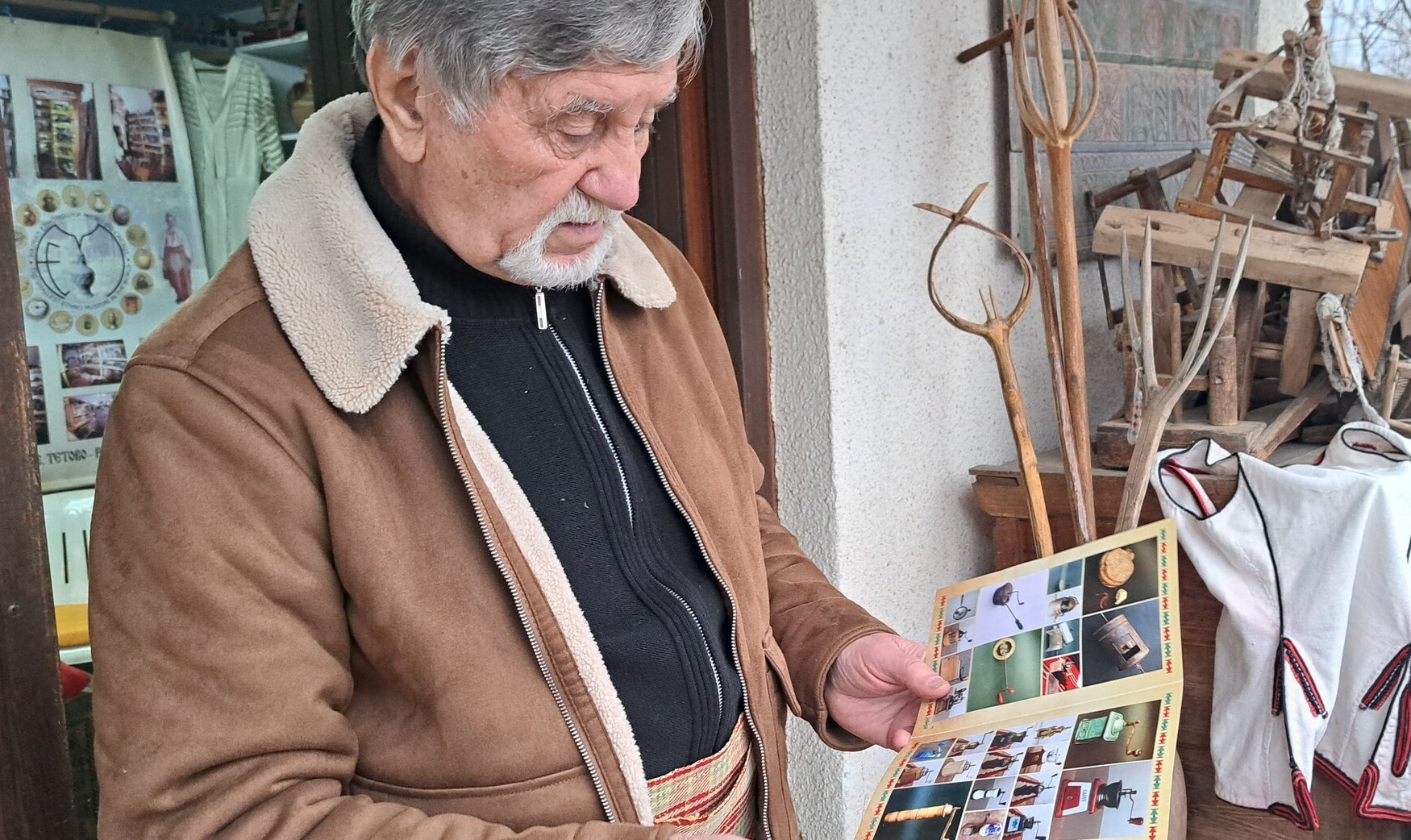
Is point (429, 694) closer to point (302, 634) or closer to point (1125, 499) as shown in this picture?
point (302, 634)

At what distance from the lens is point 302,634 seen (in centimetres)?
94

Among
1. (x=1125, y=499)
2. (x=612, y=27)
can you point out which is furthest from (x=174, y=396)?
(x=1125, y=499)

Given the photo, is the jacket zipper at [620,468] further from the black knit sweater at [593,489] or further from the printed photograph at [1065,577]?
the printed photograph at [1065,577]

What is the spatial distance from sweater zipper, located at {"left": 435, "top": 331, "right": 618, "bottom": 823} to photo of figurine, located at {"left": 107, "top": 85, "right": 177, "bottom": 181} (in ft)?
2.79

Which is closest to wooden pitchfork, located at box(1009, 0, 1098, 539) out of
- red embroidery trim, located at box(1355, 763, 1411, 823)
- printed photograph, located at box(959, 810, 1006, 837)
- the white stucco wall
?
the white stucco wall

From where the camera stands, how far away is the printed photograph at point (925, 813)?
1060 millimetres

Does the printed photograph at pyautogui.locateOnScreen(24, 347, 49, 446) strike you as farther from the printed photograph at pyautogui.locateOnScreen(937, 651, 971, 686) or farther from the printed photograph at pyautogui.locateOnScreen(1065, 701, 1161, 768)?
the printed photograph at pyautogui.locateOnScreen(1065, 701, 1161, 768)

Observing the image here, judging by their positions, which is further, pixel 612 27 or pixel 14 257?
pixel 14 257

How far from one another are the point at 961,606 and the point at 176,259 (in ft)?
3.86

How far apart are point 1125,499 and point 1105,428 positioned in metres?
0.28

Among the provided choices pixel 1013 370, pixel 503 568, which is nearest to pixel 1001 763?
pixel 503 568

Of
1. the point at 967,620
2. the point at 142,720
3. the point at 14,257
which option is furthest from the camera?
the point at 967,620

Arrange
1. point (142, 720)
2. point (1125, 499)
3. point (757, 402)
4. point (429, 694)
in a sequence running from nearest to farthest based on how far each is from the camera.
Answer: point (142, 720) → point (429, 694) → point (1125, 499) → point (757, 402)

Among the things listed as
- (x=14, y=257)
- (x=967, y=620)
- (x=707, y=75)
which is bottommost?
(x=967, y=620)
